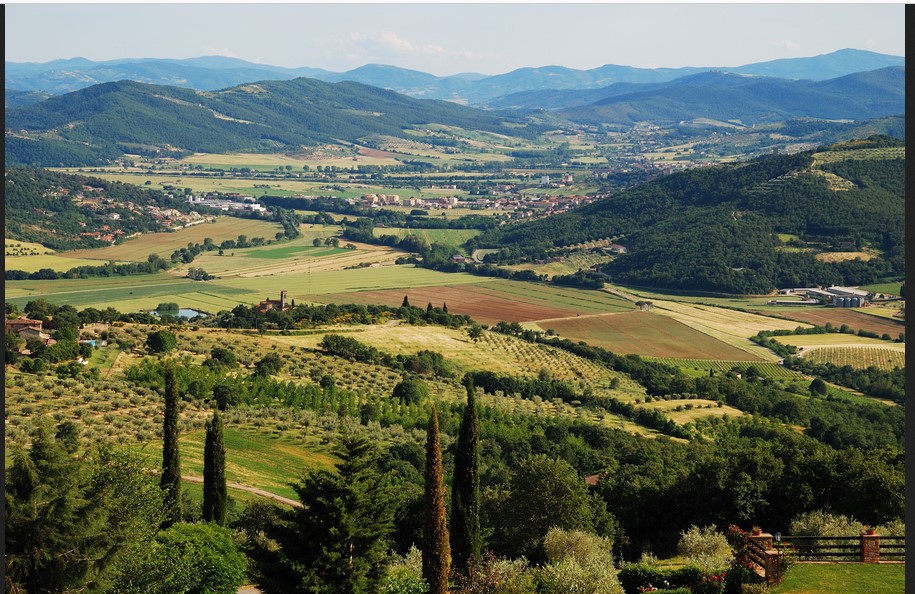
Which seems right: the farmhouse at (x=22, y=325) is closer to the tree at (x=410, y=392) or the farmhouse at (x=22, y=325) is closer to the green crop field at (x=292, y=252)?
the tree at (x=410, y=392)

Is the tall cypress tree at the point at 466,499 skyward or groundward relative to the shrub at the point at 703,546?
skyward

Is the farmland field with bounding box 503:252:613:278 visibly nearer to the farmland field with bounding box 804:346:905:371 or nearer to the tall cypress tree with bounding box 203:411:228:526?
the farmland field with bounding box 804:346:905:371

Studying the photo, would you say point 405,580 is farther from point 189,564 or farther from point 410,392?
point 410,392

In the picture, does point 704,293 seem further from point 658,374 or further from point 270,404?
point 270,404

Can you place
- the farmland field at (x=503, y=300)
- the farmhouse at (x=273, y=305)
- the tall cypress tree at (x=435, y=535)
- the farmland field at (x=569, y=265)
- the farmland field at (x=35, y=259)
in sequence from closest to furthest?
the tall cypress tree at (x=435, y=535) → the farmhouse at (x=273, y=305) → the farmland field at (x=503, y=300) → the farmland field at (x=35, y=259) → the farmland field at (x=569, y=265)

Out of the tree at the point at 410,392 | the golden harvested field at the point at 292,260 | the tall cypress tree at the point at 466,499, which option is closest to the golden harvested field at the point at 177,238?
the golden harvested field at the point at 292,260

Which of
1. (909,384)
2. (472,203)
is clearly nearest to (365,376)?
(909,384)
